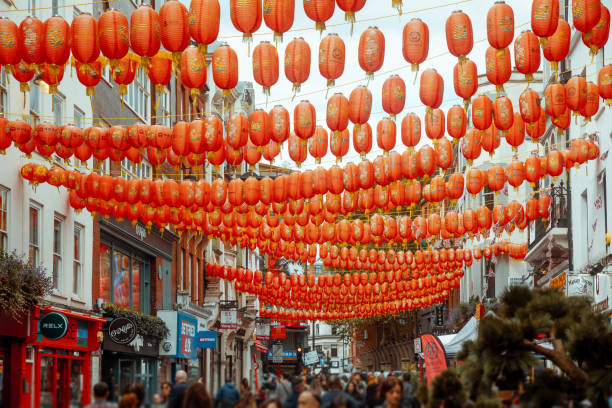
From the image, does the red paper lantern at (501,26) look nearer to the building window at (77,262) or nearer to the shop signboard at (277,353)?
the building window at (77,262)

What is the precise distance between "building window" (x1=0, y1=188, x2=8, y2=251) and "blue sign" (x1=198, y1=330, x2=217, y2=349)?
61.5 ft

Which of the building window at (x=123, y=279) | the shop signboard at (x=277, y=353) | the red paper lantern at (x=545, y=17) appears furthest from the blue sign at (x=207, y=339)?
the shop signboard at (x=277, y=353)

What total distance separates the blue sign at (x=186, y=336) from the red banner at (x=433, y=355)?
53.8ft

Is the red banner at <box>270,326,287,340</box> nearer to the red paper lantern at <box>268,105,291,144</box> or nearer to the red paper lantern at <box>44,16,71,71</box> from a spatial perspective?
the red paper lantern at <box>268,105,291,144</box>

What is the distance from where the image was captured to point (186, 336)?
1469 inches

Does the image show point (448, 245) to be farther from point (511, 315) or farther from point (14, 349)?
point (511, 315)

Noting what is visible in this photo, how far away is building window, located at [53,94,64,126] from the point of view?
79.8 ft

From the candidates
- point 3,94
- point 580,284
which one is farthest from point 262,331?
point 3,94

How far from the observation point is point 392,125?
19.3 meters

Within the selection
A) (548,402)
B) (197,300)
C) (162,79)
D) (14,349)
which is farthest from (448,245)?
(548,402)

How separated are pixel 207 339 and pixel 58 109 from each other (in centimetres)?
1686

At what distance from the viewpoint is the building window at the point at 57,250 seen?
24.4 m

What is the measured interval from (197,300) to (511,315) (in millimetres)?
32406

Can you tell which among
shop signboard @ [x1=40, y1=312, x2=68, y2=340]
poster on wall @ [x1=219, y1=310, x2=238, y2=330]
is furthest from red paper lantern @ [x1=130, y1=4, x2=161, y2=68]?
poster on wall @ [x1=219, y1=310, x2=238, y2=330]
